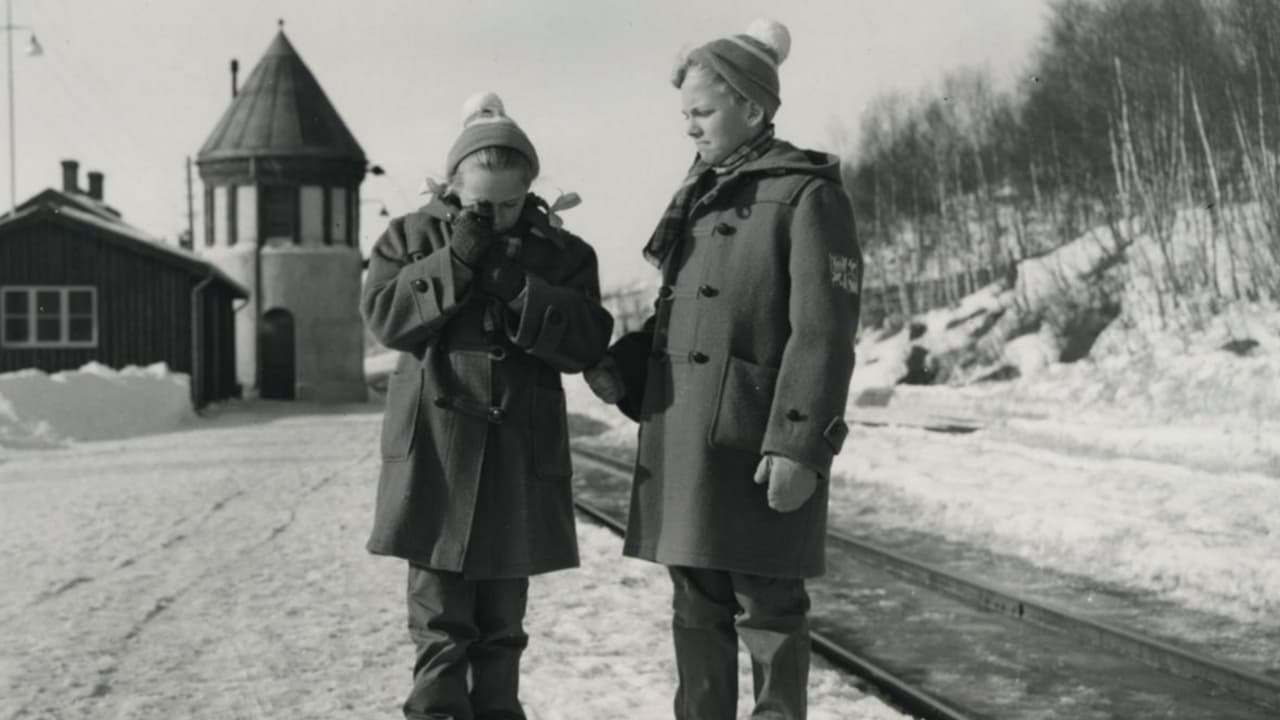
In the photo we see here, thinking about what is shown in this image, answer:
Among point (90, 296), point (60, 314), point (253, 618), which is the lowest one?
point (253, 618)

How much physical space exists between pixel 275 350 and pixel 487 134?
119 ft

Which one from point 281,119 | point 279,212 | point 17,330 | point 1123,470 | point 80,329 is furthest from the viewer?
point 281,119

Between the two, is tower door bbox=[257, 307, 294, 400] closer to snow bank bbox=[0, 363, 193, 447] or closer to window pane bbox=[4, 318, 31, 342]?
window pane bbox=[4, 318, 31, 342]

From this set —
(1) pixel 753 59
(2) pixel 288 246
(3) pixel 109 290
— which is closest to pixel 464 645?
(1) pixel 753 59

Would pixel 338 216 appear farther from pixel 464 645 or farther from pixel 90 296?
pixel 464 645

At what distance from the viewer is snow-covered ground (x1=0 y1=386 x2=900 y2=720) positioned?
4.97 metres

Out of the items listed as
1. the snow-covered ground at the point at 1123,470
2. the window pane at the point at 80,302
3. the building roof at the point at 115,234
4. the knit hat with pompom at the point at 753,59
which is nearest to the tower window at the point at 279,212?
the building roof at the point at 115,234

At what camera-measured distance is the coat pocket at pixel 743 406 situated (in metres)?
3.59

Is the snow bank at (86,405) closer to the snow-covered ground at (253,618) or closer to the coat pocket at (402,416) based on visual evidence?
the snow-covered ground at (253,618)

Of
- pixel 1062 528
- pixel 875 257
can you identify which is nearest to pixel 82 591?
pixel 1062 528

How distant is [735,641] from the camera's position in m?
3.67

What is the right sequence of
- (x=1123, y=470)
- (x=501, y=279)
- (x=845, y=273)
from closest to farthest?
1. (x=845, y=273)
2. (x=501, y=279)
3. (x=1123, y=470)

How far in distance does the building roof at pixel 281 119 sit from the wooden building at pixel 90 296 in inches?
373

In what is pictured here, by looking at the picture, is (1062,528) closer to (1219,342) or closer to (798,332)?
(798,332)
